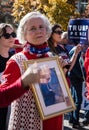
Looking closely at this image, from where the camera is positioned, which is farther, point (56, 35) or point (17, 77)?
point (56, 35)

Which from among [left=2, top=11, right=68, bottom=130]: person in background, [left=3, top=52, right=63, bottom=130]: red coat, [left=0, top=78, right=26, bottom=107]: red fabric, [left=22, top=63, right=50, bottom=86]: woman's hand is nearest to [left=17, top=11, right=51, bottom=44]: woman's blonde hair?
[left=2, top=11, right=68, bottom=130]: person in background

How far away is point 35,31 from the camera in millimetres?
2836

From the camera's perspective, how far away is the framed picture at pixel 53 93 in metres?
2.60

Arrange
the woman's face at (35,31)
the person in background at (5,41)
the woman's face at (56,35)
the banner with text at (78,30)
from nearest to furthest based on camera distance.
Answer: the woman's face at (35,31) < the person in background at (5,41) < the woman's face at (56,35) < the banner with text at (78,30)

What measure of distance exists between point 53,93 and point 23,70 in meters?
0.27

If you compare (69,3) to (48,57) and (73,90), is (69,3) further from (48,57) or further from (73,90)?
(48,57)

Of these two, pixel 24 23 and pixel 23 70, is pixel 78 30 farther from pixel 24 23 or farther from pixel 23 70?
pixel 23 70

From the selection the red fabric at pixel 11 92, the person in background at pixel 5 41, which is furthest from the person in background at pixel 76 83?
the red fabric at pixel 11 92

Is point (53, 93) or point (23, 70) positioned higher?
point (23, 70)

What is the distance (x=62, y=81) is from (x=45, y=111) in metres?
0.26

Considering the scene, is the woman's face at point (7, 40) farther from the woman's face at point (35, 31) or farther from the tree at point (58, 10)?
the tree at point (58, 10)

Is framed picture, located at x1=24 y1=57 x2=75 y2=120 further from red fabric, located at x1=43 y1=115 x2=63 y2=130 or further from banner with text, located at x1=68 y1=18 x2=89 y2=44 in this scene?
banner with text, located at x1=68 y1=18 x2=89 y2=44

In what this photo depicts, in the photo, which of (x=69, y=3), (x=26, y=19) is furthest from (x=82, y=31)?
(x=69, y=3)

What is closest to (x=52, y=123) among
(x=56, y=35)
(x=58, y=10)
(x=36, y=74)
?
(x=36, y=74)
